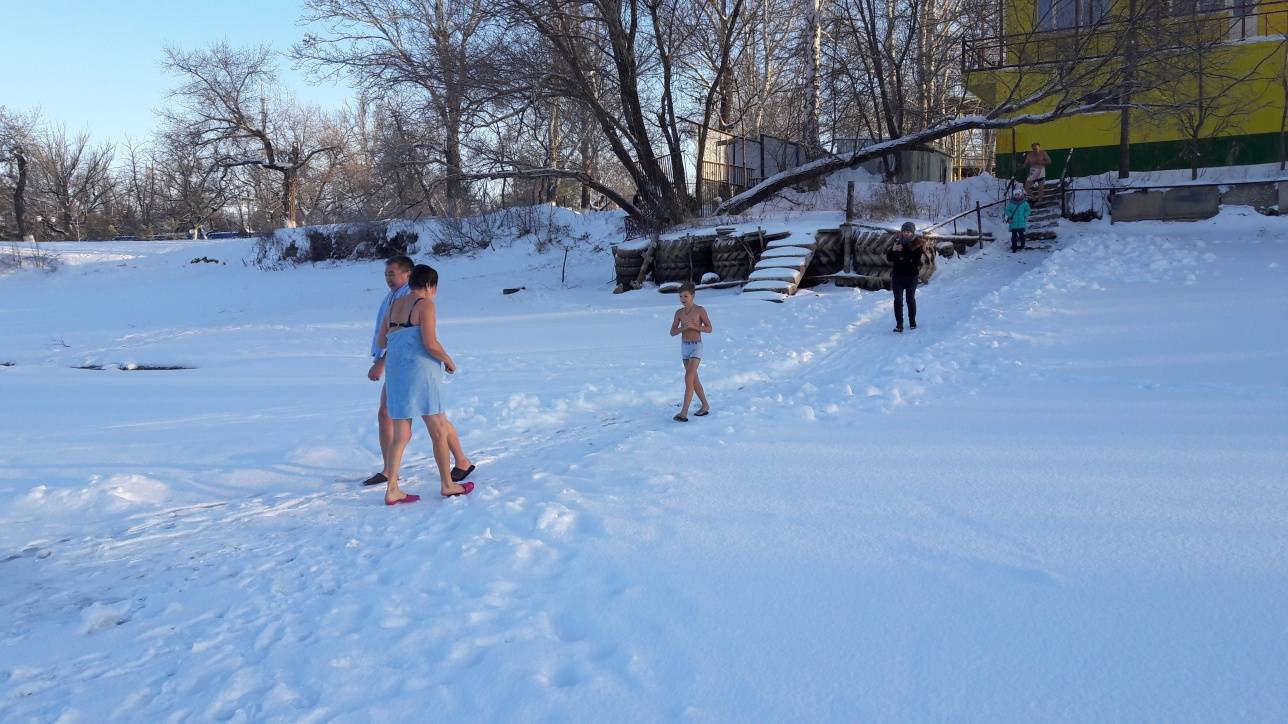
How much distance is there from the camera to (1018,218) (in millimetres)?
18625

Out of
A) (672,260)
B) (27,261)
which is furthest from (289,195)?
(672,260)

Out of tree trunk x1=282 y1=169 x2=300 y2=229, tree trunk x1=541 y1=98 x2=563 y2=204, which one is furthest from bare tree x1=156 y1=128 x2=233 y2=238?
tree trunk x1=541 y1=98 x2=563 y2=204

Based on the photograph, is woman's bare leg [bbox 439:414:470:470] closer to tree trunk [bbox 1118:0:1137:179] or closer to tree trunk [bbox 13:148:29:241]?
tree trunk [bbox 1118:0:1137:179]

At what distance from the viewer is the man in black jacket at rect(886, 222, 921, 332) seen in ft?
38.2

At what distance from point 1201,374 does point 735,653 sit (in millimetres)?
6521

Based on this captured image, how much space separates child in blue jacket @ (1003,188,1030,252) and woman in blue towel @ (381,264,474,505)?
16.5m

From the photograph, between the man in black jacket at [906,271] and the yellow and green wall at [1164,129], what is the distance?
12.1m

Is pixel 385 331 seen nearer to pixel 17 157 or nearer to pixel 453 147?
pixel 453 147

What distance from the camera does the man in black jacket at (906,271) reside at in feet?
38.2

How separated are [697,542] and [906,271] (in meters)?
8.39

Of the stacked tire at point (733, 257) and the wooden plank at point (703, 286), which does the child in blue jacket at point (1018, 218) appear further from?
the wooden plank at point (703, 286)

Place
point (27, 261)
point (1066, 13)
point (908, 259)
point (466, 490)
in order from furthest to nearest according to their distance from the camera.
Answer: point (27, 261), point (1066, 13), point (908, 259), point (466, 490)

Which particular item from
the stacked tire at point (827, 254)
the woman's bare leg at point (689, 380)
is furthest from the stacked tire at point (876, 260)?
the woman's bare leg at point (689, 380)

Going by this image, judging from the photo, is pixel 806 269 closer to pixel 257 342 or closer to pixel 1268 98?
pixel 257 342
